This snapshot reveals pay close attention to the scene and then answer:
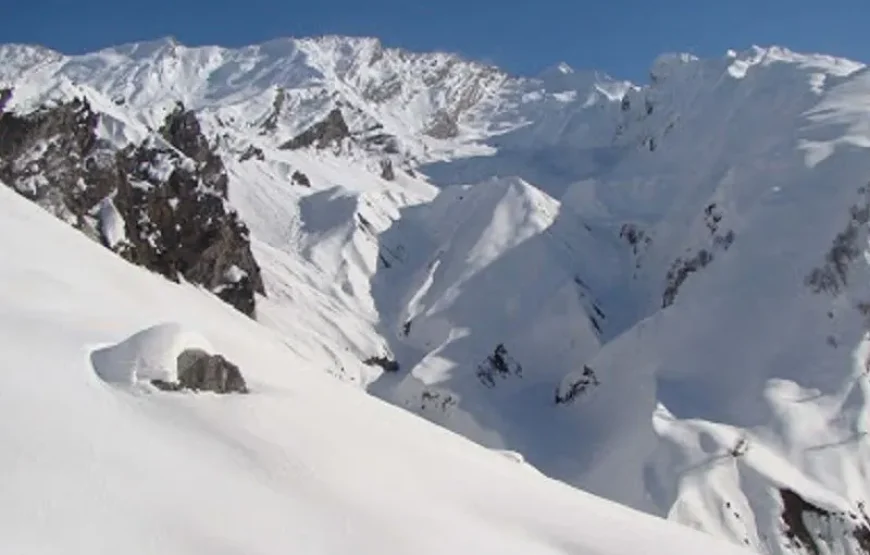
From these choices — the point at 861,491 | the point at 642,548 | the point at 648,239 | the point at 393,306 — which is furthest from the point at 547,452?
the point at 642,548

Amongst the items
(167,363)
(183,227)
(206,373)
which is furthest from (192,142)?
(167,363)

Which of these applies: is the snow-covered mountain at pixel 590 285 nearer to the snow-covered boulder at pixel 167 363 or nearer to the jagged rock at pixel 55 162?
the jagged rock at pixel 55 162

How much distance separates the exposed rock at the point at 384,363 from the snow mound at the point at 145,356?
6705 centimetres

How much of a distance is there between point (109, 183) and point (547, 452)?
120 ft

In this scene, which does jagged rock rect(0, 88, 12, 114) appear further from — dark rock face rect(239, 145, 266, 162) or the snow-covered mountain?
dark rock face rect(239, 145, 266, 162)

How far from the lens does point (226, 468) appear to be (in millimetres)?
17344

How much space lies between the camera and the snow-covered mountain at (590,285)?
195 ft

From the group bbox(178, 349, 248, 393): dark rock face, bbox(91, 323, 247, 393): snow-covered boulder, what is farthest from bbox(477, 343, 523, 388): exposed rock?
bbox(91, 323, 247, 393): snow-covered boulder

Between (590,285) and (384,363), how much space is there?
25.3 meters

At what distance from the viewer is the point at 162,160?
78.6 m

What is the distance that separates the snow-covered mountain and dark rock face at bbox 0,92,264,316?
0.21 metres

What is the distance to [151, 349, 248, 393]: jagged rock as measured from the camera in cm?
1959

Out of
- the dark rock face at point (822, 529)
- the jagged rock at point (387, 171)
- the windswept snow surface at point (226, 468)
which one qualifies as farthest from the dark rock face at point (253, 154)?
the windswept snow surface at point (226, 468)

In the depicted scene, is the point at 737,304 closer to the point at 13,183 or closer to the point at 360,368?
the point at 360,368
